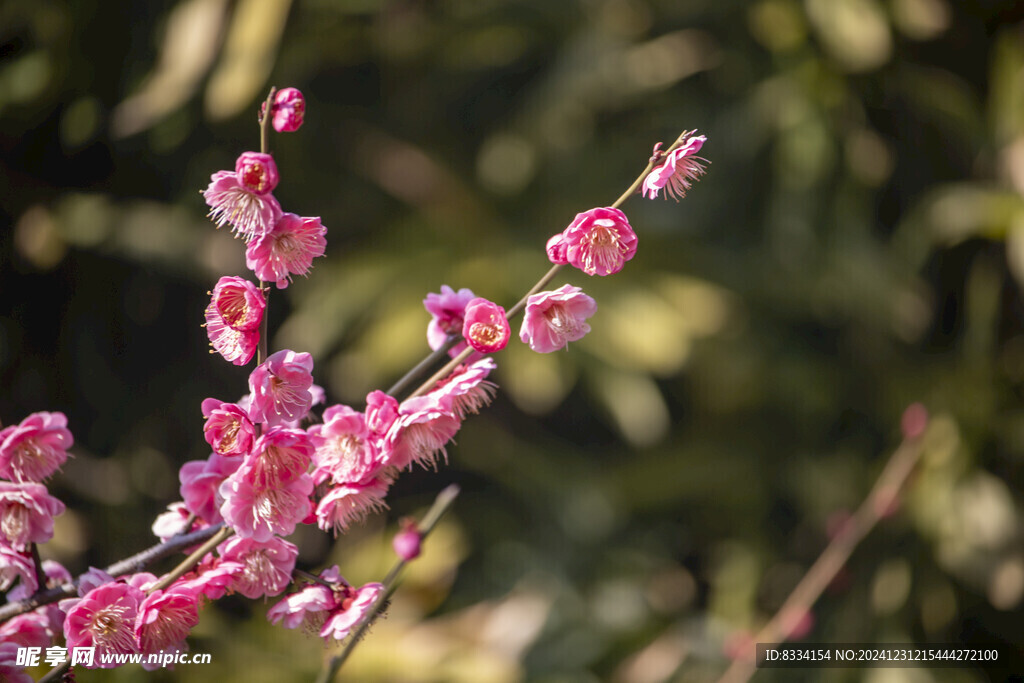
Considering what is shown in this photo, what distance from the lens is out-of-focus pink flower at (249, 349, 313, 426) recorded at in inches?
7.7

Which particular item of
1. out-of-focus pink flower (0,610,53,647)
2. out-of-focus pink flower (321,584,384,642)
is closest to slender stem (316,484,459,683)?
out-of-focus pink flower (321,584,384,642)

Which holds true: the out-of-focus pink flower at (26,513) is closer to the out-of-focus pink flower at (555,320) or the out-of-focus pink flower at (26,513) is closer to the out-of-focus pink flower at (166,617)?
the out-of-focus pink flower at (166,617)

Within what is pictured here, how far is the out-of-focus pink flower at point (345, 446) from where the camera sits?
0.21 m

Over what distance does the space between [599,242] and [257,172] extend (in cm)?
9

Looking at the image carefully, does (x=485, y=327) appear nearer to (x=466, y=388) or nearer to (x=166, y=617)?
(x=466, y=388)

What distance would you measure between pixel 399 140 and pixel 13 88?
485mm

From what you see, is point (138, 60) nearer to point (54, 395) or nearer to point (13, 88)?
point (13, 88)

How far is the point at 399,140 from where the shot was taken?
110 cm

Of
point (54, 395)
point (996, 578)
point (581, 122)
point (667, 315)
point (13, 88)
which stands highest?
point (13, 88)

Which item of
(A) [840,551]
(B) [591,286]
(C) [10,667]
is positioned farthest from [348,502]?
(B) [591,286]

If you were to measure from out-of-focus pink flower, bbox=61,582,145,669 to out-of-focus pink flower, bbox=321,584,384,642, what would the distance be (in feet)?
0.19

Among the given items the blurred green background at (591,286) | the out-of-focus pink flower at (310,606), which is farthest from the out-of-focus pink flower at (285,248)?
the blurred green background at (591,286)

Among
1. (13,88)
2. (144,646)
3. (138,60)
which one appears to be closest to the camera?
(144,646)

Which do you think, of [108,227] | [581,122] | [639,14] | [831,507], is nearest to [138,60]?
[108,227]
